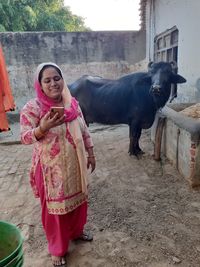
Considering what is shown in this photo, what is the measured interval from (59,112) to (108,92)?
363 cm

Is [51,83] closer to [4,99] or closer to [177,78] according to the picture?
[4,99]

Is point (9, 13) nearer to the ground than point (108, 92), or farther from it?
farther from it

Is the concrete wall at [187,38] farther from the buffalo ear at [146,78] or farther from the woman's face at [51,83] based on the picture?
the woman's face at [51,83]

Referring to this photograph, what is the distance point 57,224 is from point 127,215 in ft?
3.51

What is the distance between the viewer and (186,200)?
11.0 ft

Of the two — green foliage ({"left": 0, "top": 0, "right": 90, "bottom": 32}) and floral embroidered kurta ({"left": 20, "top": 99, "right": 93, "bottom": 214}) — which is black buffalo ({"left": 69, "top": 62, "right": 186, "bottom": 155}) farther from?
green foliage ({"left": 0, "top": 0, "right": 90, "bottom": 32})

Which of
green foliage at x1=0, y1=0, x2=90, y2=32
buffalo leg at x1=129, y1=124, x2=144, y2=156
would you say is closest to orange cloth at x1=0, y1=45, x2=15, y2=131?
buffalo leg at x1=129, y1=124, x2=144, y2=156

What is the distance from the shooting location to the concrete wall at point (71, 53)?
884cm

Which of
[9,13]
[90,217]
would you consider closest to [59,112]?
[90,217]

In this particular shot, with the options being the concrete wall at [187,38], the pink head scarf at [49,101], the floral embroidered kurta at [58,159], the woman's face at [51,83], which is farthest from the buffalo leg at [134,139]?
the woman's face at [51,83]

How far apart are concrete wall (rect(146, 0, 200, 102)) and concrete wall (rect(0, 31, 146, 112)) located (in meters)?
1.91

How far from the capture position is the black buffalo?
4.68 metres

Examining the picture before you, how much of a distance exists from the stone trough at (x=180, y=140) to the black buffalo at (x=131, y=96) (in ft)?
0.88

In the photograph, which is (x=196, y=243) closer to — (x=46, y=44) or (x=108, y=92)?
(x=108, y=92)
